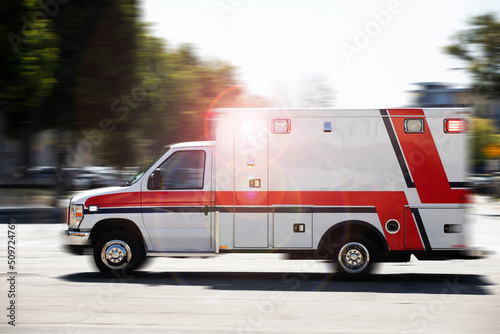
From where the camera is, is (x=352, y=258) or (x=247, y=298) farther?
(x=352, y=258)

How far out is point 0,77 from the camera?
21359mm

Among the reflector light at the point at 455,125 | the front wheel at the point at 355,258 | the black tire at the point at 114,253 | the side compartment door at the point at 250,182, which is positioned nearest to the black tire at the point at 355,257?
the front wheel at the point at 355,258

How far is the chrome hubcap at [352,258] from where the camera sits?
9.10 meters

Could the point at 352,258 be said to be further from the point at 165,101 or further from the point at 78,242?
the point at 165,101

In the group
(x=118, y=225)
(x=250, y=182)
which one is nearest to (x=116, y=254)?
(x=118, y=225)

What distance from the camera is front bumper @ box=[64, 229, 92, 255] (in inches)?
362

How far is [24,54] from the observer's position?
21.7m

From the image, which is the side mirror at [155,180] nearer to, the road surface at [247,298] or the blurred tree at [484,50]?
the road surface at [247,298]

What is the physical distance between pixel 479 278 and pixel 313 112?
3883mm

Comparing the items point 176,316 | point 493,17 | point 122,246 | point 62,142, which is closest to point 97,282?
point 122,246

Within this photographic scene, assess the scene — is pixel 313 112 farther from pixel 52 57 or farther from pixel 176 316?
pixel 52 57

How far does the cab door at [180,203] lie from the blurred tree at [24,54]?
14505 mm

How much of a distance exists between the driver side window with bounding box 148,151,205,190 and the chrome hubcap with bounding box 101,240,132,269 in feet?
3.41

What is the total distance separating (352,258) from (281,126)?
233cm
